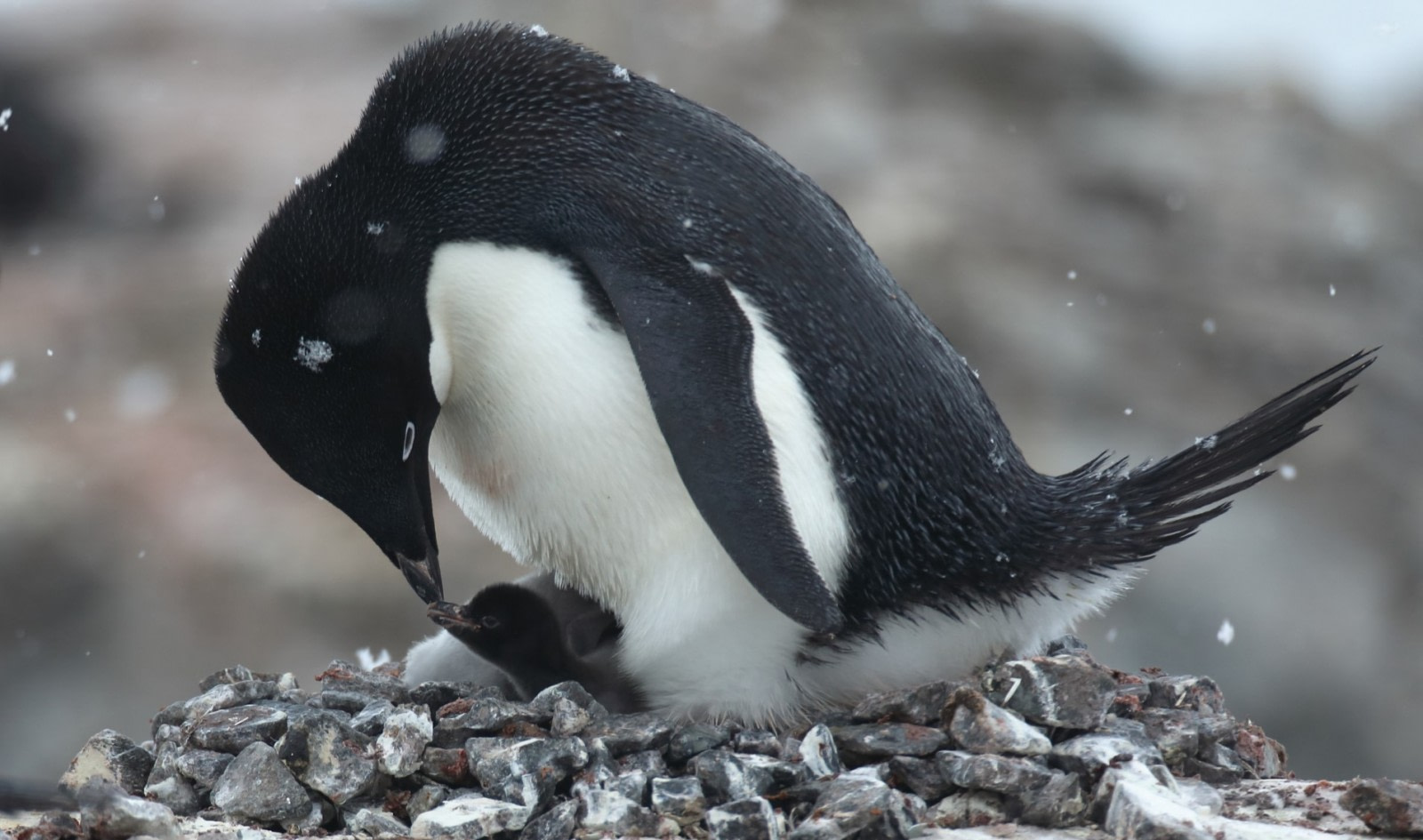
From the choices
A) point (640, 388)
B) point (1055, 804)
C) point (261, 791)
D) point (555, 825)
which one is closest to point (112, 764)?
point (261, 791)

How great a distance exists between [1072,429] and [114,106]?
140 inches

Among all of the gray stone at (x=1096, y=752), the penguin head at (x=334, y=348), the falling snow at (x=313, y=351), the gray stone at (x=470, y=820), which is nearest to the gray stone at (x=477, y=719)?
the gray stone at (x=470, y=820)

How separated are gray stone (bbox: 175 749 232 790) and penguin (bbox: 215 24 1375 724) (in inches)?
10.5

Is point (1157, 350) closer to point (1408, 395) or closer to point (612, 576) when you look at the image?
point (1408, 395)

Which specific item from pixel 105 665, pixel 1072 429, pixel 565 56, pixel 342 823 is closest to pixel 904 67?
pixel 1072 429

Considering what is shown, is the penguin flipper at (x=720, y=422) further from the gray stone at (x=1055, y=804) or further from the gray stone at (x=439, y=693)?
the gray stone at (x=439, y=693)

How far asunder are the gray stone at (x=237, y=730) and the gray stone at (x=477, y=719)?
14 centimetres

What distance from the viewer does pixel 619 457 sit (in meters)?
1.16

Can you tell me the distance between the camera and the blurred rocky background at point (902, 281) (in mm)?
3428

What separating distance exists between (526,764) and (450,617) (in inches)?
9.1

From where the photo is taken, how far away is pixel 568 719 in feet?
3.49

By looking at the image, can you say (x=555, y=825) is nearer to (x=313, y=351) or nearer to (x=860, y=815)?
(x=860, y=815)

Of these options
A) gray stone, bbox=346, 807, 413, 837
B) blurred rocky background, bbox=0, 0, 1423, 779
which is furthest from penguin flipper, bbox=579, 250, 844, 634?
blurred rocky background, bbox=0, 0, 1423, 779

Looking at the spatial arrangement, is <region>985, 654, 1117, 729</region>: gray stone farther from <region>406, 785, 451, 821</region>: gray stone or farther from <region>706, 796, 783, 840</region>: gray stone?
<region>406, 785, 451, 821</region>: gray stone
